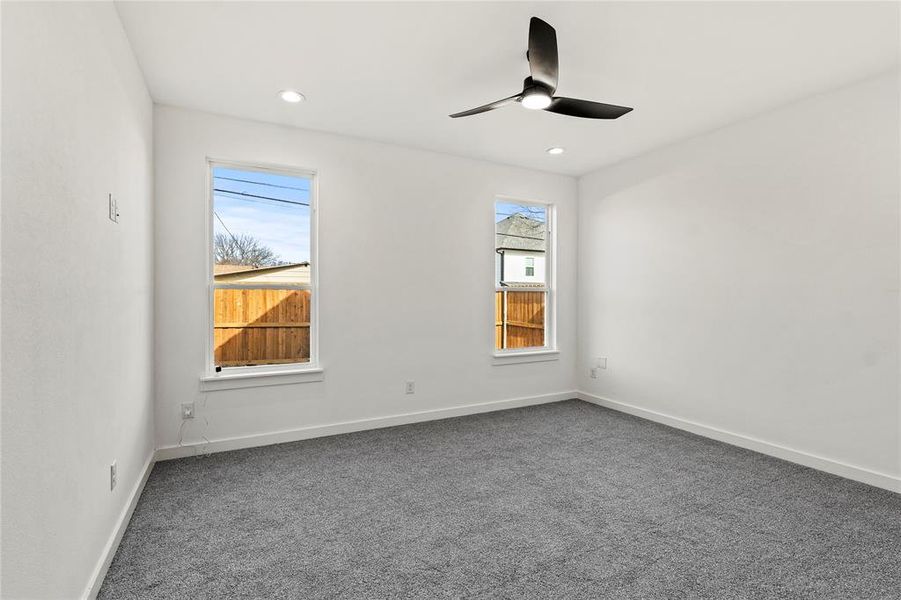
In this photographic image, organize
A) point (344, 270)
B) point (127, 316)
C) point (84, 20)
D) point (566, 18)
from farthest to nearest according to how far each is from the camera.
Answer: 1. point (344, 270)
2. point (127, 316)
3. point (566, 18)
4. point (84, 20)

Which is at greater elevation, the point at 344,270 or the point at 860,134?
the point at 860,134

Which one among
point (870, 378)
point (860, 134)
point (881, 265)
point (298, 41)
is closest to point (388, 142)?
point (298, 41)

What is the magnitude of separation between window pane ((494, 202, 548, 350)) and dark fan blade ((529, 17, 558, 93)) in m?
2.49

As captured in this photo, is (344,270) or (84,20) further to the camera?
(344,270)

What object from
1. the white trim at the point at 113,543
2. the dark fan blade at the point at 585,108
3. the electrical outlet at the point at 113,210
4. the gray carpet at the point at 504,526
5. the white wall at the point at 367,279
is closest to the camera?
the white trim at the point at 113,543

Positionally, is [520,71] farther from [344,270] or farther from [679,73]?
[344,270]

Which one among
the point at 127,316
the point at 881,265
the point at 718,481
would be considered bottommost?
the point at 718,481

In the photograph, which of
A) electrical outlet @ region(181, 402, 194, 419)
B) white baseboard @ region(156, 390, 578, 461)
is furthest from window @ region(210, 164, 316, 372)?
white baseboard @ region(156, 390, 578, 461)

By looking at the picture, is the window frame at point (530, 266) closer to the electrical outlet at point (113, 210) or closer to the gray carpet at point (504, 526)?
the gray carpet at point (504, 526)

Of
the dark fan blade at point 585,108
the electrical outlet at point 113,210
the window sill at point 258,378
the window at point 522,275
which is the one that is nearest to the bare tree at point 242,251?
the window sill at point 258,378

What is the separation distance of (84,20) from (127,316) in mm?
1402

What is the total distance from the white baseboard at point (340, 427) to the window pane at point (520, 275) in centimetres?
61

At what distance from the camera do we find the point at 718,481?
2.91m

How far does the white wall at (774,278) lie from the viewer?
2.86m
